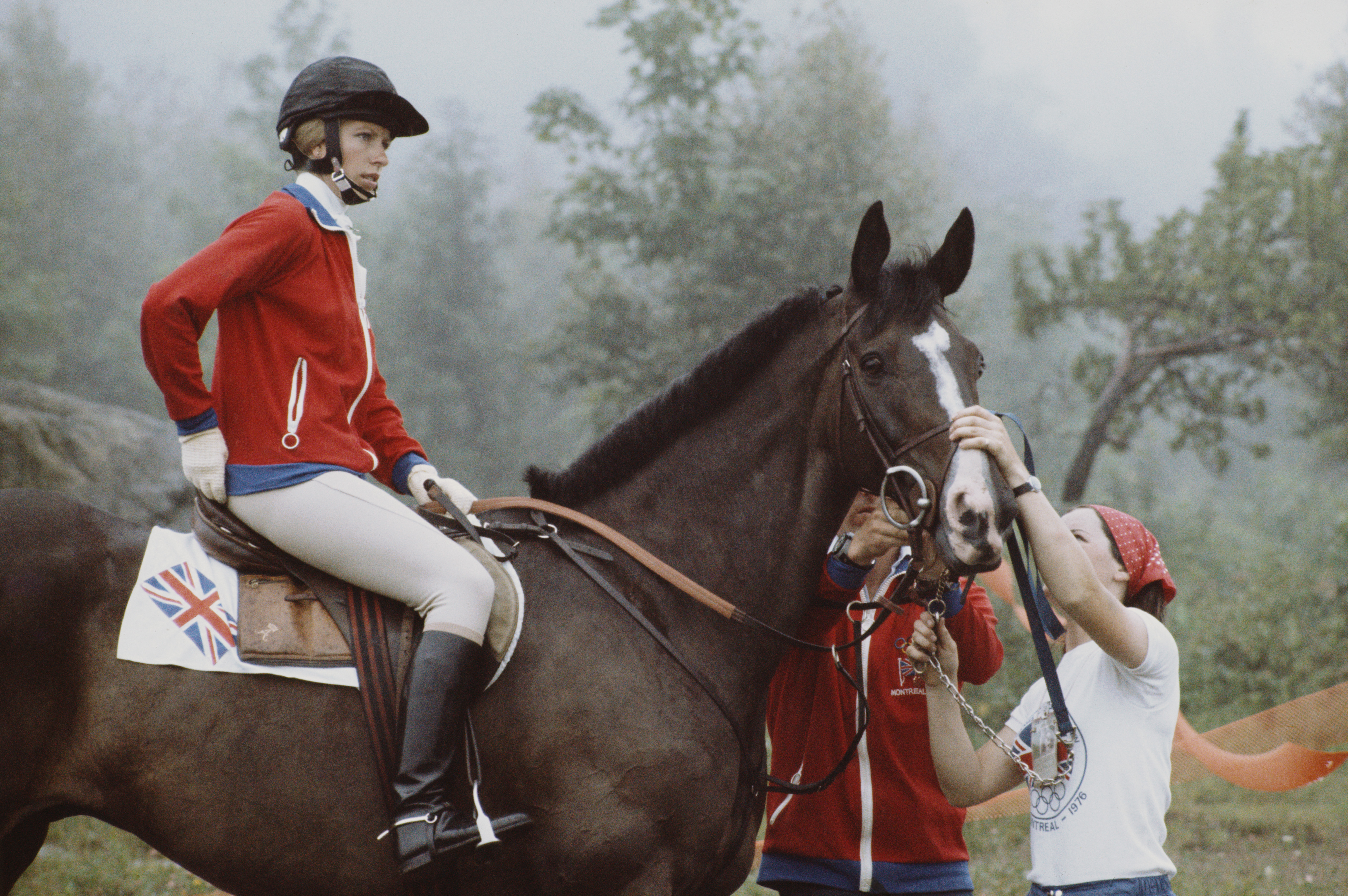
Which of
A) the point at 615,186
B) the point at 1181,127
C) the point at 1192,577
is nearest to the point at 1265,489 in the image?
the point at 1192,577

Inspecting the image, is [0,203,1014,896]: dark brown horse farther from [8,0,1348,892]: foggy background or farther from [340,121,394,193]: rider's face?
[8,0,1348,892]: foggy background

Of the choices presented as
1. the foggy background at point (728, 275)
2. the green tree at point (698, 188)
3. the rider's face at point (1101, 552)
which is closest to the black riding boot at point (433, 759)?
the rider's face at point (1101, 552)

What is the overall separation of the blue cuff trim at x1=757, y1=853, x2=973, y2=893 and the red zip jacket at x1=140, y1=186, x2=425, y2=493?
177cm

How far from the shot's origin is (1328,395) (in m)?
13.8

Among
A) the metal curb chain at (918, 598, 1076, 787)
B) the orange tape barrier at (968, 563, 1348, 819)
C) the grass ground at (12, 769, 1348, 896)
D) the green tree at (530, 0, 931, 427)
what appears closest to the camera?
the metal curb chain at (918, 598, 1076, 787)

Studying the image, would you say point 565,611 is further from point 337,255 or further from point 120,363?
Result: point 120,363

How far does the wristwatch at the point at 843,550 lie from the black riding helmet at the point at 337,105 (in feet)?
5.74

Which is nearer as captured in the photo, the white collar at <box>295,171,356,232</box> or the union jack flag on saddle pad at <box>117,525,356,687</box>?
the union jack flag on saddle pad at <box>117,525,356,687</box>

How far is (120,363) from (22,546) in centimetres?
3340

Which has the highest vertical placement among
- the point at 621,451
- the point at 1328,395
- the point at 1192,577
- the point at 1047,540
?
the point at 1328,395

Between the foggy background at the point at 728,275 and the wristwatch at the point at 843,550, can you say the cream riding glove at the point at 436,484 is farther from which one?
the foggy background at the point at 728,275

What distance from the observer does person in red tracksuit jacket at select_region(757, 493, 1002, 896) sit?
299 cm

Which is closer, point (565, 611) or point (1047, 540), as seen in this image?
point (1047, 540)

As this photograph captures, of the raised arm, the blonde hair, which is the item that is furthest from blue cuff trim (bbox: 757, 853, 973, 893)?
the blonde hair
